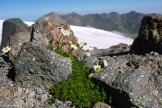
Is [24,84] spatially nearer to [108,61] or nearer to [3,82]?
[3,82]

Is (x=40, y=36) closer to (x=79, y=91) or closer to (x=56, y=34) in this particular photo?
(x=56, y=34)

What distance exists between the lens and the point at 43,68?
915 centimetres

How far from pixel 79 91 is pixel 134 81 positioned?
137 centimetres

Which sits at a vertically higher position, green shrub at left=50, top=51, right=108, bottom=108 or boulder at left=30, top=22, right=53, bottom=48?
boulder at left=30, top=22, right=53, bottom=48

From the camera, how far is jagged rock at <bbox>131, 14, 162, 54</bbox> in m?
17.8

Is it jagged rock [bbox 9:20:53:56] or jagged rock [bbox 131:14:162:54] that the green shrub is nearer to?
jagged rock [bbox 9:20:53:56]

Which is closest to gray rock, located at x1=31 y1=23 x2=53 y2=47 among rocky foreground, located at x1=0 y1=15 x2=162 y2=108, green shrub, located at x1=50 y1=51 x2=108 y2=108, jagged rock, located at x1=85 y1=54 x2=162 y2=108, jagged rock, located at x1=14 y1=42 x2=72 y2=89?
rocky foreground, located at x1=0 y1=15 x2=162 y2=108

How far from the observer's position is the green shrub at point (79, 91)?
28.3 ft

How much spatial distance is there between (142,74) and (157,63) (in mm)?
741

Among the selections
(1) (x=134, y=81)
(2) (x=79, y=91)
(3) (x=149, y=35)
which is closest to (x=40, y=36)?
(2) (x=79, y=91)

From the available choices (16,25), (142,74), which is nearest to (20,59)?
(142,74)

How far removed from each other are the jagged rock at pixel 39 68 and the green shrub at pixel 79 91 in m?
0.22

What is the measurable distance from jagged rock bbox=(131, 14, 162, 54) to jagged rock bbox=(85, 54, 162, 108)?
8167mm

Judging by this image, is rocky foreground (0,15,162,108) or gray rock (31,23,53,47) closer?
rocky foreground (0,15,162,108)
